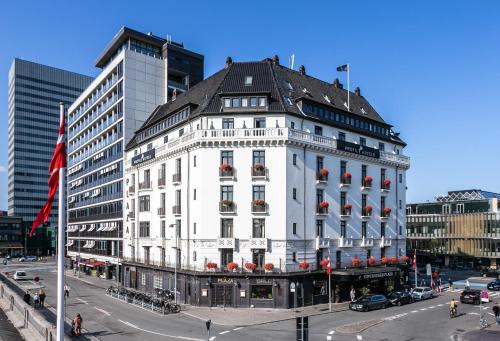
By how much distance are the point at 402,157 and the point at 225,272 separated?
3151 centimetres

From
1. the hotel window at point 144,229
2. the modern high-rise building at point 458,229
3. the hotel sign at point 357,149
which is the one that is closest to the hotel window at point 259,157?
the hotel sign at point 357,149

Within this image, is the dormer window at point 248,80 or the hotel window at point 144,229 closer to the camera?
the dormer window at point 248,80

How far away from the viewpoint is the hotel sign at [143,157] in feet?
203

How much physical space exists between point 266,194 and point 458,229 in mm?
71841

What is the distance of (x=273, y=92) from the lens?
5434 cm

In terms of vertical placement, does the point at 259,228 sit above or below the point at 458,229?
above

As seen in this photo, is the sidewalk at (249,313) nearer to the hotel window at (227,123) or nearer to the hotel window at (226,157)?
the hotel window at (226,157)

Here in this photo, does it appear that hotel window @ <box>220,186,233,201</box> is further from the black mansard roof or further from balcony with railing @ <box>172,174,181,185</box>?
the black mansard roof

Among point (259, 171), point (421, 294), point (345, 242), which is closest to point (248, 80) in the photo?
point (259, 171)

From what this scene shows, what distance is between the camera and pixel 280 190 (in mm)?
49906

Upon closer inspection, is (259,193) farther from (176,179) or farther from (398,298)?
(398,298)

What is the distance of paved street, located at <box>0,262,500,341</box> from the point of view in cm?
3588

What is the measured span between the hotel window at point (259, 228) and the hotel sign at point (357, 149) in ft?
44.6

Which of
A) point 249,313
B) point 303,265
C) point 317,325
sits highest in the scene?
point 303,265
